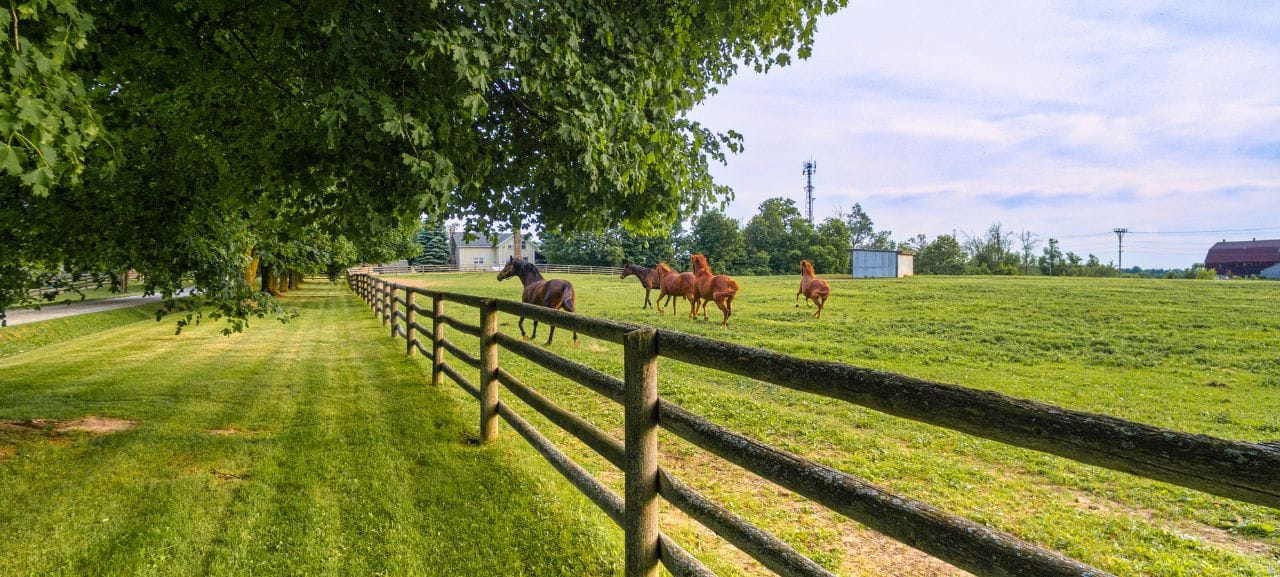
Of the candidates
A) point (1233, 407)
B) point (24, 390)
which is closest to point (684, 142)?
point (1233, 407)

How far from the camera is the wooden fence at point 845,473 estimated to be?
1414 millimetres

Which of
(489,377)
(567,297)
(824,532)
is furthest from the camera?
(567,297)

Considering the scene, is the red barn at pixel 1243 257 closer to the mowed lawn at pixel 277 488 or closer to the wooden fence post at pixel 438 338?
the wooden fence post at pixel 438 338

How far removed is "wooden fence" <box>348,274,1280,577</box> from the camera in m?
1.41

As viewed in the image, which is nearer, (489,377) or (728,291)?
(489,377)

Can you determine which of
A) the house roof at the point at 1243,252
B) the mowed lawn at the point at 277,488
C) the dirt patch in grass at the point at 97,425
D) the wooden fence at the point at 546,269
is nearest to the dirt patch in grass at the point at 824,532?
the mowed lawn at the point at 277,488

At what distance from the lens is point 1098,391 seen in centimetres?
856

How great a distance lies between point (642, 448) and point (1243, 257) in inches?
3891

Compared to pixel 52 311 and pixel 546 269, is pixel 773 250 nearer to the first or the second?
pixel 546 269

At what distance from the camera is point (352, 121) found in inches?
173

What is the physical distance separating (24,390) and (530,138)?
8120mm

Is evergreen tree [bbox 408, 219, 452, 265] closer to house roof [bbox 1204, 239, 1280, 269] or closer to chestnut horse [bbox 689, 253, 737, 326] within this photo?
chestnut horse [bbox 689, 253, 737, 326]

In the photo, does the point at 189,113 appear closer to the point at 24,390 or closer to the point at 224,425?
the point at 224,425

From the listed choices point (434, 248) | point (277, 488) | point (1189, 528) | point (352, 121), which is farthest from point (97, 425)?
point (434, 248)
